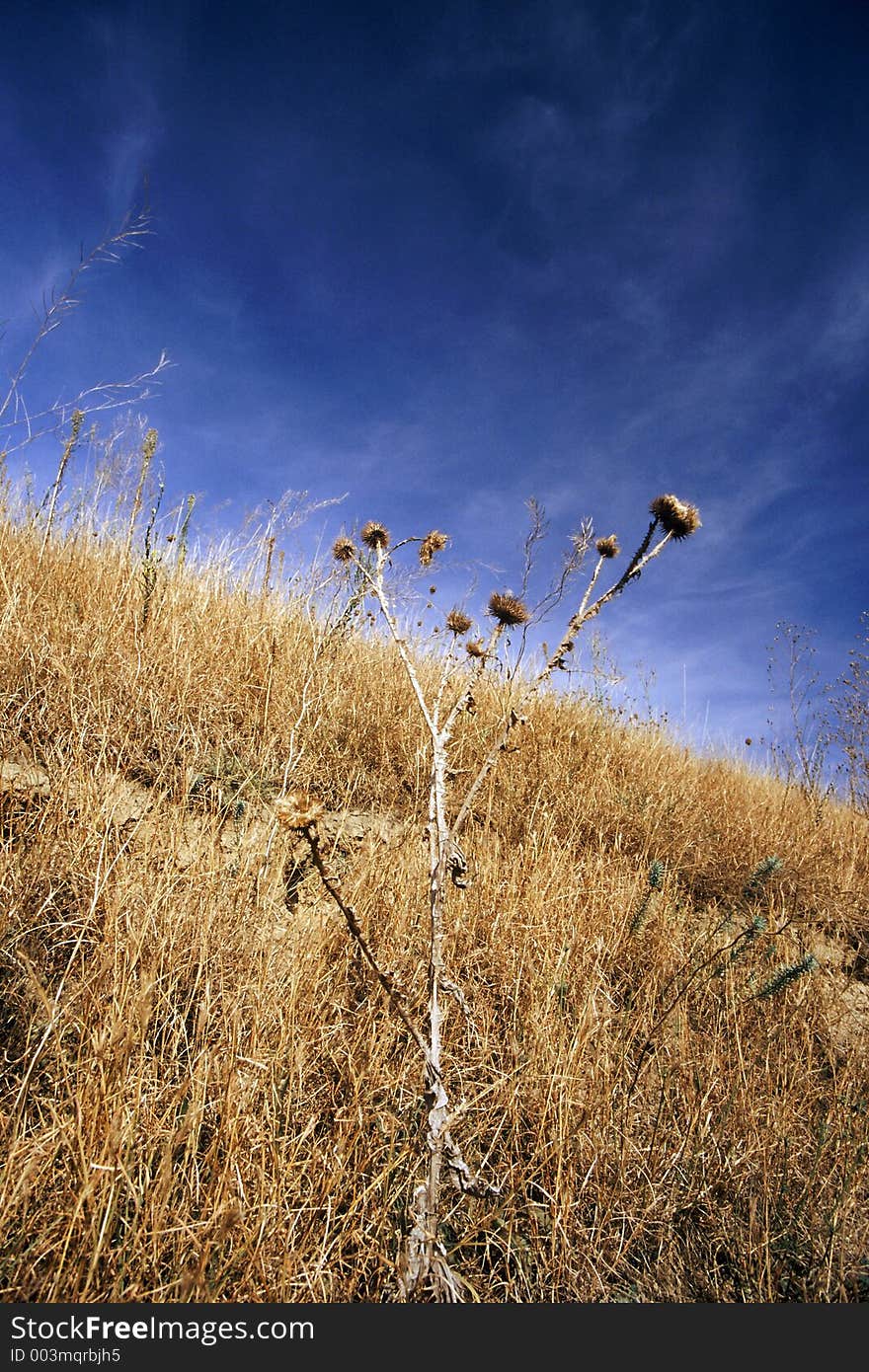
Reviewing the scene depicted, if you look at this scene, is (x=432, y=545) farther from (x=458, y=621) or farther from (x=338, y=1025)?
(x=338, y=1025)

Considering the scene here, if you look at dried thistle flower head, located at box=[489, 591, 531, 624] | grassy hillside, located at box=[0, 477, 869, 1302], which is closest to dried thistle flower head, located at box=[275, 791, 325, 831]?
grassy hillside, located at box=[0, 477, 869, 1302]

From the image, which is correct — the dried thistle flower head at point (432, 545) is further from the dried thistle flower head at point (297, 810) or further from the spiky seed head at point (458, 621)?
the dried thistle flower head at point (297, 810)

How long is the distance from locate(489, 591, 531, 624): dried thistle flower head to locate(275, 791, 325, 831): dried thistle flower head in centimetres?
130

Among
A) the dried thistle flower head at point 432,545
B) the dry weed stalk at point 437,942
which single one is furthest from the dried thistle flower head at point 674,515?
the dried thistle flower head at point 432,545

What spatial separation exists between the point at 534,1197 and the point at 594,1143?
0.68 feet

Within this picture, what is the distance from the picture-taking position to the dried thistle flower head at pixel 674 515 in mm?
1766

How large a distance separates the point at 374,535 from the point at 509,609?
2.18 ft

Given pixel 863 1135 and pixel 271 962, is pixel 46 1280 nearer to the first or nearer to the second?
pixel 271 962

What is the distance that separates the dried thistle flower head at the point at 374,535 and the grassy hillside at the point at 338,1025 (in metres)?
0.92

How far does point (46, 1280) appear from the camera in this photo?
3.33ft

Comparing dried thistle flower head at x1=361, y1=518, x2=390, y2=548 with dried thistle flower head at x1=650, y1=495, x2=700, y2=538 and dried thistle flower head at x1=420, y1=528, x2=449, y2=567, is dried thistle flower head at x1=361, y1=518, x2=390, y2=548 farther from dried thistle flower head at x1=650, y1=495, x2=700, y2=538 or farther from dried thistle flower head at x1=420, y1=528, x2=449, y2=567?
dried thistle flower head at x1=650, y1=495, x2=700, y2=538

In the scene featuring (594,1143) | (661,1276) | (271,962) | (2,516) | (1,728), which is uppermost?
(2,516)

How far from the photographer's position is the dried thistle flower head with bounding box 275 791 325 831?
97 centimetres

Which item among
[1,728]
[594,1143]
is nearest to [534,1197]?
[594,1143]
